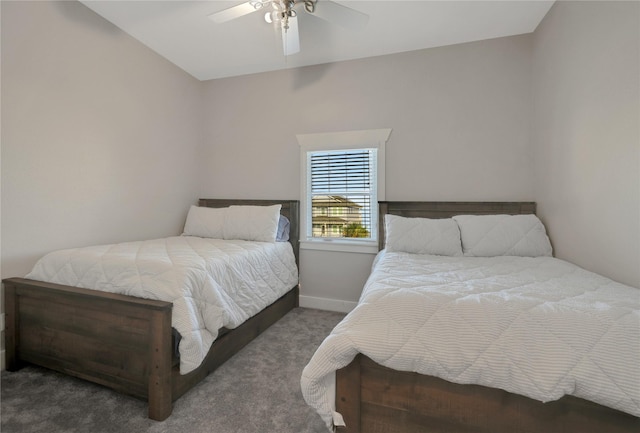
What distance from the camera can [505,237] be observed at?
217cm

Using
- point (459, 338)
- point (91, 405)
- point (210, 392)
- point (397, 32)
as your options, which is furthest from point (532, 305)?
point (397, 32)

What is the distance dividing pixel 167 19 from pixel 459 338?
3.03 metres

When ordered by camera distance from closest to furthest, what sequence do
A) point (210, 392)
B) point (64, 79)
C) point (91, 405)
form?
point (91, 405)
point (210, 392)
point (64, 79)

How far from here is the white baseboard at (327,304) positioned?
2.98 meters

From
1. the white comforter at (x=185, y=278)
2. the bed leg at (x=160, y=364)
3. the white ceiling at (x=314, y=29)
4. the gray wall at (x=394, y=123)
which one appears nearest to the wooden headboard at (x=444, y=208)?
the gray wall at (x=394, y=123)

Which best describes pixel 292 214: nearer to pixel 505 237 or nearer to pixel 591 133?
pixel 505 237

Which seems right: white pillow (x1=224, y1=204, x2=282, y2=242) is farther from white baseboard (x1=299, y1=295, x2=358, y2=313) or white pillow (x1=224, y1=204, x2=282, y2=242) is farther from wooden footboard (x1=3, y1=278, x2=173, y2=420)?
wooden footboard (x1=3, y1=278, x2=173, y2=420)

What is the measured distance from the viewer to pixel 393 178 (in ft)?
9.43

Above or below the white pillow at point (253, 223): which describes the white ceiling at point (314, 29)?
above

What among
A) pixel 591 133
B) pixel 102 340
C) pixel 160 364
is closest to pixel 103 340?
pixel 102 340

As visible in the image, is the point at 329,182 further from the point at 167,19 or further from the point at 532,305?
the point at 532,305

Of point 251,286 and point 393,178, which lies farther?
point 393,178

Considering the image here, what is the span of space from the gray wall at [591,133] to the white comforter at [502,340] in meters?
0.44

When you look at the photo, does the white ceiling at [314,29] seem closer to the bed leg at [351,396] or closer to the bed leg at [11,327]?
the bed leg at [351,396]
